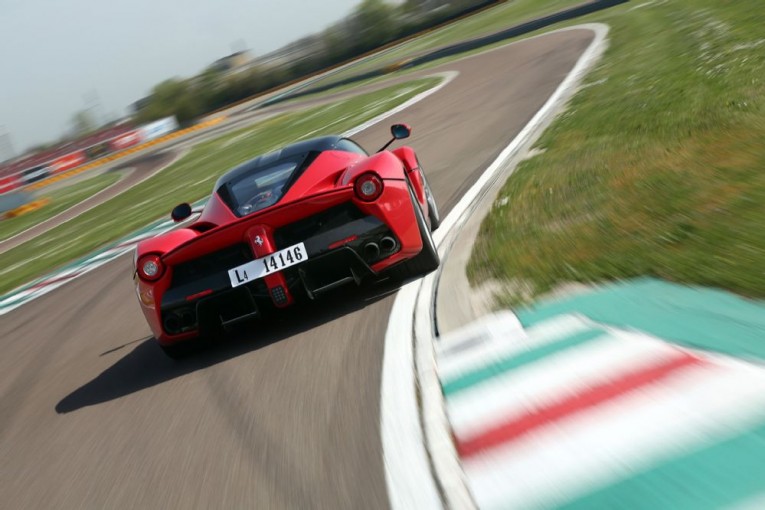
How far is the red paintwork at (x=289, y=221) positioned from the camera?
18.1ft

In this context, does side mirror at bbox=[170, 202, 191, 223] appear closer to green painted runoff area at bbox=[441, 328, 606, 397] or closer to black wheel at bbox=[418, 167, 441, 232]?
black wheel at bbox=[418, 167, 441, 232]

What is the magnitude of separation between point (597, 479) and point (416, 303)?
2845mm

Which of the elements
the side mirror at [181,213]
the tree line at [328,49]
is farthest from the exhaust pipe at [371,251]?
the tree line at [328,49]

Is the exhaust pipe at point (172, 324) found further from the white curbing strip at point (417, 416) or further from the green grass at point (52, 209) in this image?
the green grass at point (52, 209)

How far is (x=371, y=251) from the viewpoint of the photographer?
18.3ft

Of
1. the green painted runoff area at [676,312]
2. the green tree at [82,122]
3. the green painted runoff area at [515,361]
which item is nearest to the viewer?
the green painted runoff area at [676,312]

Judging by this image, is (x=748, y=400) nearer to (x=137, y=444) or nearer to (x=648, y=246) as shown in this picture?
(x=648, y=246)

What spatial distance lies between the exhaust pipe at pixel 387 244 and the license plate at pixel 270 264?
484 millimetres

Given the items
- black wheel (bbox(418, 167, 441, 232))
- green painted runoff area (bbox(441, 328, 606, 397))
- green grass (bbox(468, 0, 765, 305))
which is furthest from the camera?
black wheel (bbox(418, 167, 441, 232))

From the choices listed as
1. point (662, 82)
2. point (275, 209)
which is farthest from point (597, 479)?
point (662, 82)

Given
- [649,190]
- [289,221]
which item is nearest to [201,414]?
[289,221]

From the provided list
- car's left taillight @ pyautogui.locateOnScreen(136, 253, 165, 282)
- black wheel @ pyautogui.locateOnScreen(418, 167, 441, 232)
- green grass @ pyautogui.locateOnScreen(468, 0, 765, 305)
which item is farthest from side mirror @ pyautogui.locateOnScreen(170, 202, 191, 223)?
green grass @ pyautogui.locateOnScreen(468, 0, 765, 305)

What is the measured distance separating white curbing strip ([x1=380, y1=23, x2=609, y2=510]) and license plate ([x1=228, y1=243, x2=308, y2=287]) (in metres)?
0.66

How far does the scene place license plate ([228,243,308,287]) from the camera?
546 centimetres
